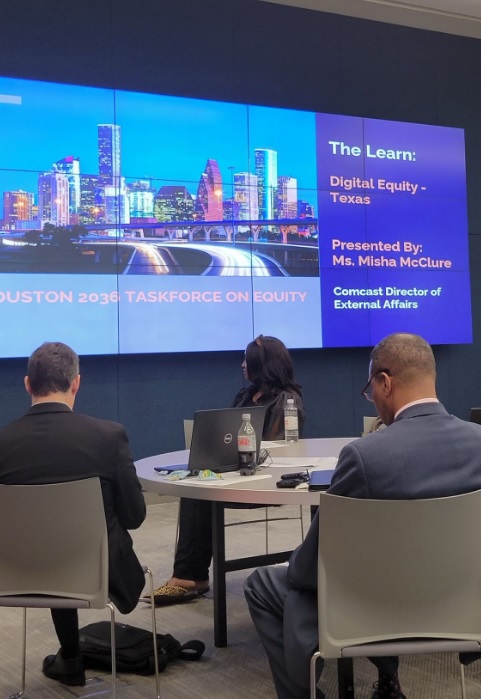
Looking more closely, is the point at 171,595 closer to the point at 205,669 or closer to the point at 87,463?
the point at 205,669

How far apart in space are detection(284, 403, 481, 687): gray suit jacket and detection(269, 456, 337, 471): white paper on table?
1.08 m

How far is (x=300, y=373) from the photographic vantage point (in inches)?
291

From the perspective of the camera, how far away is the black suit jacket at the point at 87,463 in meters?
2.63

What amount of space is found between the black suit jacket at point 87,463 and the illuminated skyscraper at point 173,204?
400 centimetres

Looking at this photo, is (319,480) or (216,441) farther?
(216,441)

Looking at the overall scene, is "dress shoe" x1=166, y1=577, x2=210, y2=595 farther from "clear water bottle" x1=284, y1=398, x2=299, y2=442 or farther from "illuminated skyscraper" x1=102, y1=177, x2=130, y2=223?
"illuminated skyscraper" x1=102, y1=177, x2=130, y2=223

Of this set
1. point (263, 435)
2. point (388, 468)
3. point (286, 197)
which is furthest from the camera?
point (286, 197)

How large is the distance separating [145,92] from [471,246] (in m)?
3.52

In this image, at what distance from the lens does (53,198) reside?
20.1ft

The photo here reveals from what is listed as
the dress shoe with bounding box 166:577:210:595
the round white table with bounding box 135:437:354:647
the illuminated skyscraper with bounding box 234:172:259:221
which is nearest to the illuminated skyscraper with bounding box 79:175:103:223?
the illuminated skyscraper with bounding box 234:172:259:221

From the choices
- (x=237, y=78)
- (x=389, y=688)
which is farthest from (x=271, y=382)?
(x=237, y=78)

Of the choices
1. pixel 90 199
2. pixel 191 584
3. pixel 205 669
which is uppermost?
pixel 90 199

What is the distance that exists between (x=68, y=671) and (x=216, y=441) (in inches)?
39.8

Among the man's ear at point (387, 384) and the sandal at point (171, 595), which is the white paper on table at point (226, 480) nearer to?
the man's ear at point (387, 384)
